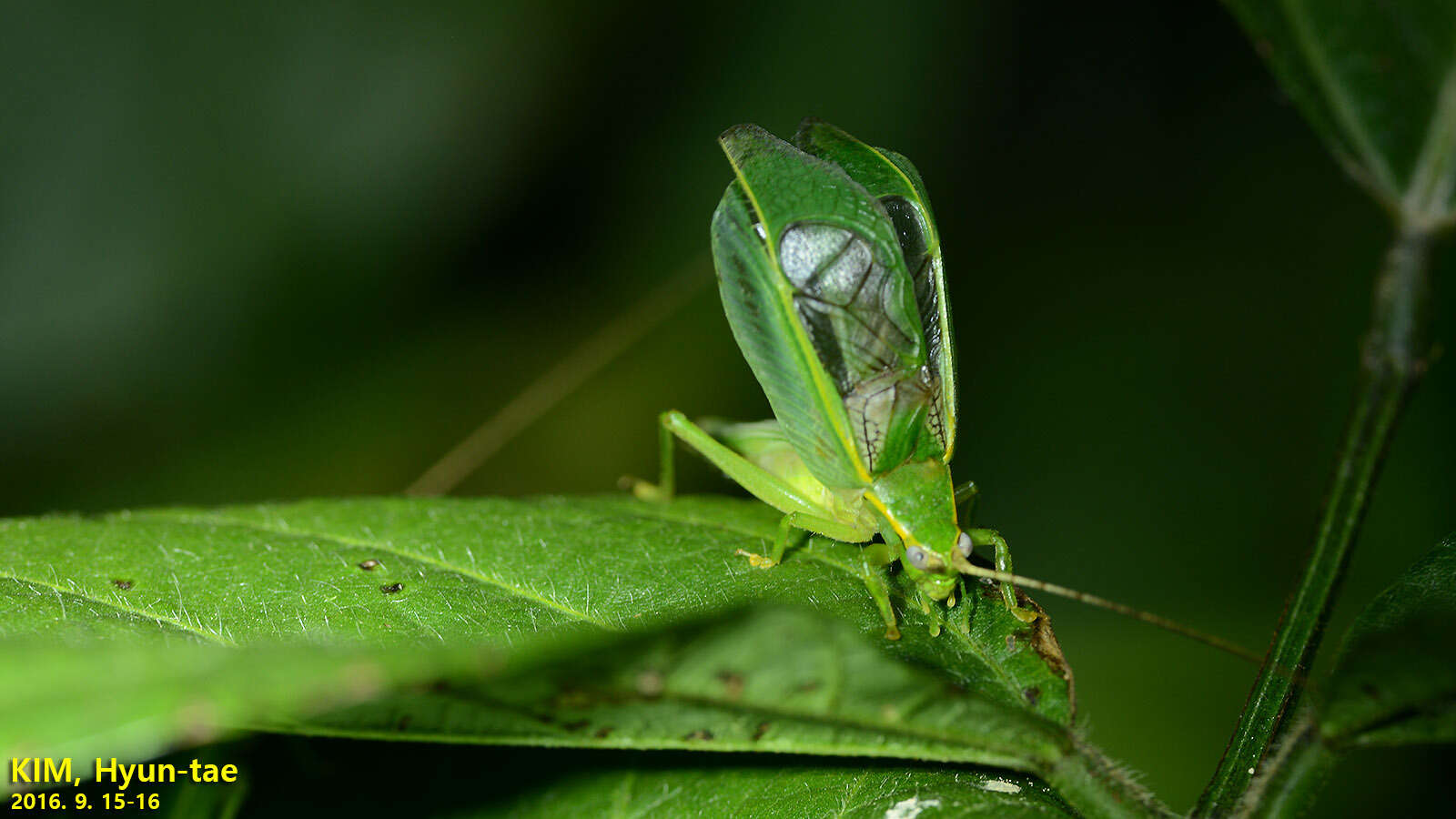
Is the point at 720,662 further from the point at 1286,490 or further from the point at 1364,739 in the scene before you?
the point at 1286,490

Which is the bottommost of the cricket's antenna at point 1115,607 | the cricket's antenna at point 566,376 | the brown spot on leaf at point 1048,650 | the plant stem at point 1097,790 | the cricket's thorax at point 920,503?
the plant stem at point 1097,790

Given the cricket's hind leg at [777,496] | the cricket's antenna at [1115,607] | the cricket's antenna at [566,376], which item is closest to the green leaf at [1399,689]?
the cricket's antenna at [1115,607]

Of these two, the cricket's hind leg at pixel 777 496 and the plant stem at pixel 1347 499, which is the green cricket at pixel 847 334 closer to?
the cricket's hind leg at pixel 777 496

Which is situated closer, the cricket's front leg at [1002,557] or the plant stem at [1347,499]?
the plant stem at [1347,499]

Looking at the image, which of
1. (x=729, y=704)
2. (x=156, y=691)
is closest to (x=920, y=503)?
(x=729, y=704)

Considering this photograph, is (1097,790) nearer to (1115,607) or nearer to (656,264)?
(1115,607)

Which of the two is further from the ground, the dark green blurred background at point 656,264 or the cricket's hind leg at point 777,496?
the dark green blurred background at point 656,264

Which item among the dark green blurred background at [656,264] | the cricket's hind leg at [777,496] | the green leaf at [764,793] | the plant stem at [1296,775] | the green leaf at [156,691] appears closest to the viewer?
the green leaf at [156,691]
